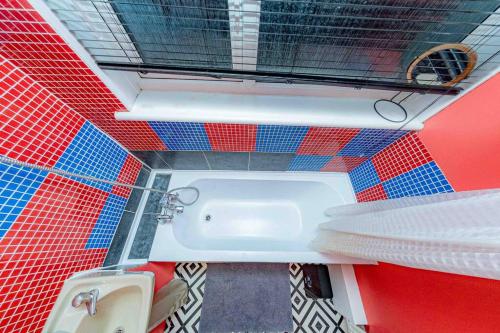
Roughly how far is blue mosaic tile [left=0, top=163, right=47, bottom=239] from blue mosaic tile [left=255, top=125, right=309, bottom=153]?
1100 mm

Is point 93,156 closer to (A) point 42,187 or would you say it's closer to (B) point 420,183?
(A) point 42,187

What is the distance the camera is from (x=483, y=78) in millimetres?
788

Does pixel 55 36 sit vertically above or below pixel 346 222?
above

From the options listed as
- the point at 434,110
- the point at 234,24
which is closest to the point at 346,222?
the point at 434,110

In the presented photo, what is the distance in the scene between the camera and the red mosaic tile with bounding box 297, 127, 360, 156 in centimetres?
111

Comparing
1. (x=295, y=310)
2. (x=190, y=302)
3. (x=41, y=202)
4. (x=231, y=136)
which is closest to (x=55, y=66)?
(x=41, y=202)

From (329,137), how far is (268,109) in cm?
47

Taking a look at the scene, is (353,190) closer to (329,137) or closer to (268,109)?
(329,137)

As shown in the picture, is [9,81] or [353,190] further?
Answer: [353,190]

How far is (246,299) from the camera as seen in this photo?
1.49 meters

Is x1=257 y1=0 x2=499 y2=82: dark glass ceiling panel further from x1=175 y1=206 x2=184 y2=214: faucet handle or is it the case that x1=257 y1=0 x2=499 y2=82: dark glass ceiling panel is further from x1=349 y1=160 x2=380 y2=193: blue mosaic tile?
x1=175 y1=206 x2=184 y2=214: faucet handle

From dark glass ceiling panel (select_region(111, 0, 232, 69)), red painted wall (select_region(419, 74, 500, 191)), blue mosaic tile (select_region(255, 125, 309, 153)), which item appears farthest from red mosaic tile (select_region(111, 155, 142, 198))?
red painted wall (select_region(419, 74, 500, 191))

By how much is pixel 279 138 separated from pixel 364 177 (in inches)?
33.7

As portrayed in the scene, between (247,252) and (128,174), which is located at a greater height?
(128,174)
